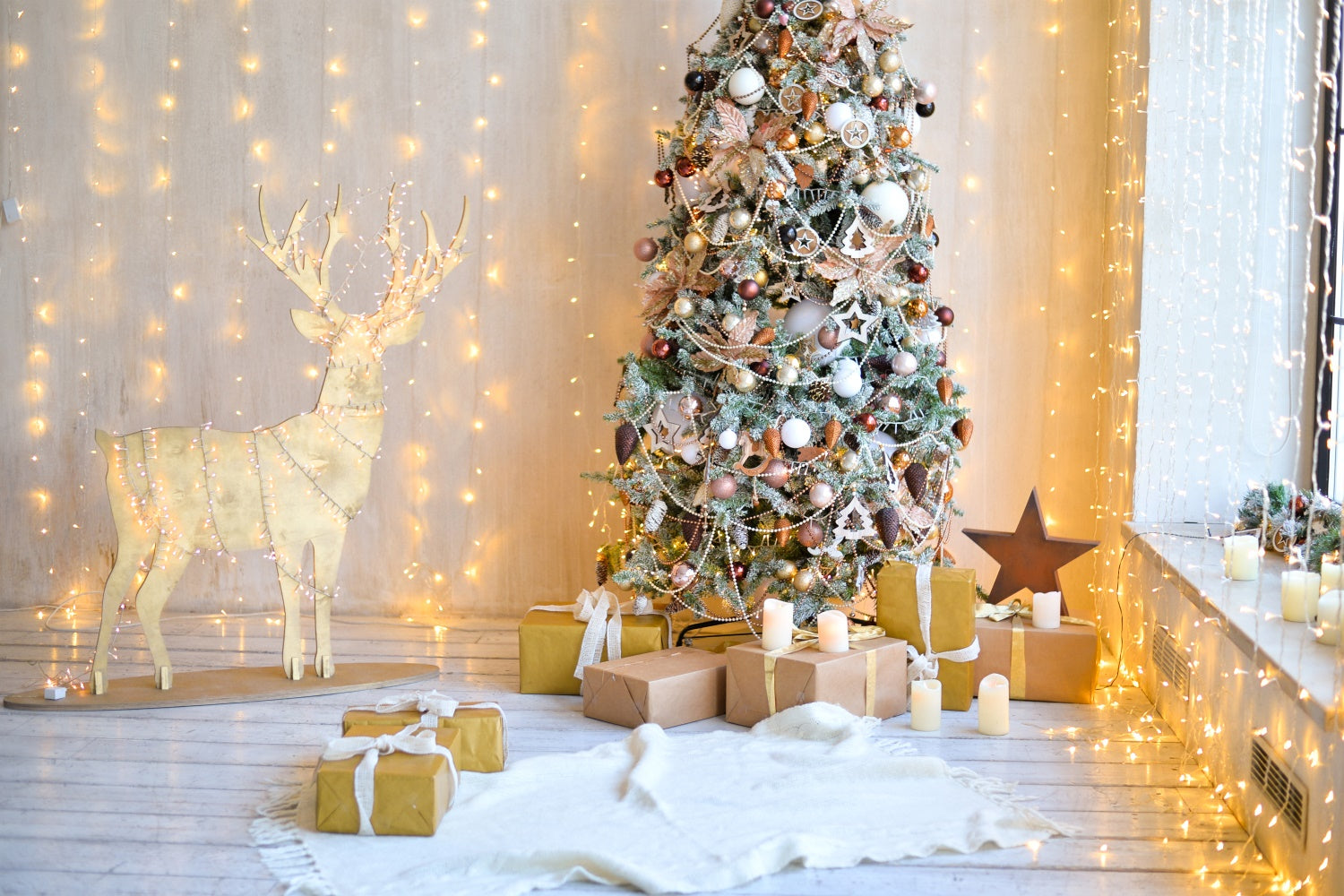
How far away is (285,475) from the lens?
3.07 meters

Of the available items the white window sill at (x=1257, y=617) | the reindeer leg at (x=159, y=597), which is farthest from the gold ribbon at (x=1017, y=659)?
the reindeer leg at (x=159, y=597)

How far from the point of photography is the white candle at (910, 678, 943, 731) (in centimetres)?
282

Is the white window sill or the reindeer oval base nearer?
the white window sill

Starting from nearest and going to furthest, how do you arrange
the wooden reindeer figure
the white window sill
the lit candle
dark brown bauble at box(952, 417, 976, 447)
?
the white window sill, the lit candle, the wooden reindeer figure, dark brown bauble at box(952, 417, 976, 447)

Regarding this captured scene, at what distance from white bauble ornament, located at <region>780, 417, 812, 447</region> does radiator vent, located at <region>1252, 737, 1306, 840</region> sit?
125cm

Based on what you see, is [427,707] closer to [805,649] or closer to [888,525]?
[805,649]

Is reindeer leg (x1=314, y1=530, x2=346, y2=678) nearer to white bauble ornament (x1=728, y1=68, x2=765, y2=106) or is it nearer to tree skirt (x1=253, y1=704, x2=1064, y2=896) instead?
tree skirt (x1=253, y1=704, x2=1064, y2=896)

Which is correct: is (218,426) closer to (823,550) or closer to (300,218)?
(300,218)

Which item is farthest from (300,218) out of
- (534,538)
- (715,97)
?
(534,538)

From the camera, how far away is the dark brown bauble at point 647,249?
3.32 metres

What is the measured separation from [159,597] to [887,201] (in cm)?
207

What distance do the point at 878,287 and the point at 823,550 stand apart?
0.70 meters

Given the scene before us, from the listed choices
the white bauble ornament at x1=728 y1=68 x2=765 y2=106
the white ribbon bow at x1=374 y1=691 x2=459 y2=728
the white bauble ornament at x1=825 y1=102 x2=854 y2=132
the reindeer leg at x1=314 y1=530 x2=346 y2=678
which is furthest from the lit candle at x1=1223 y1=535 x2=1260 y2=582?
the reindeer leg at x1=314 y1=530 x2=346 y2=678

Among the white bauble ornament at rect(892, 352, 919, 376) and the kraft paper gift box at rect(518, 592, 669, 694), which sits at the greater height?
the white bauble ornament at rect(892, 352, 919, 376)
